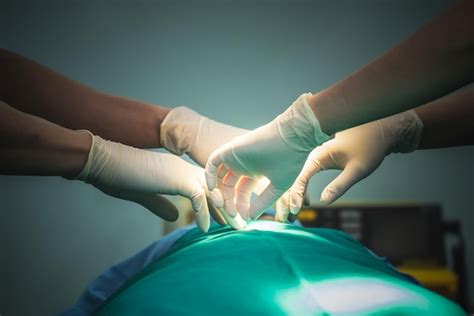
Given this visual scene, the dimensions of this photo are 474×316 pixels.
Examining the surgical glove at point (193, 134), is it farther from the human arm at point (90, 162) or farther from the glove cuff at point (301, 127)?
the glove cuff at point (301, 127)

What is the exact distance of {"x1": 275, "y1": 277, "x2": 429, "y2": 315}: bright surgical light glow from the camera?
0.56 meters

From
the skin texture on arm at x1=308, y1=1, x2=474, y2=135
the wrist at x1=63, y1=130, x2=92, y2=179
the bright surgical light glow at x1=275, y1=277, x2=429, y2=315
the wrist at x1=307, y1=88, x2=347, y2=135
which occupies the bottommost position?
the bright surgical light glow at x1=275, y1=277, x2=429, y2=315

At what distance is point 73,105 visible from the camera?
1.29 meters

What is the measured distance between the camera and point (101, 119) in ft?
4.35

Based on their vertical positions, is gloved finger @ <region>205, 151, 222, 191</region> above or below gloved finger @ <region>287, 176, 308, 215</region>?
above

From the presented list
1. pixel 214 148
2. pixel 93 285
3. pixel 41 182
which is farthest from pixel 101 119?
pixel 41 182

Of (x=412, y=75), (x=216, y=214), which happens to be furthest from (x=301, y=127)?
(x=216, y=214)

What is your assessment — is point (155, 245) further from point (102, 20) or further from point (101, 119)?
point (102, 20)

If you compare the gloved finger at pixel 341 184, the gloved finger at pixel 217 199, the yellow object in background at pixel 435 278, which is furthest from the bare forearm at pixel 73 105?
the yellow object in background at pixel 435 278

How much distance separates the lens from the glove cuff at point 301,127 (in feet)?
2.97

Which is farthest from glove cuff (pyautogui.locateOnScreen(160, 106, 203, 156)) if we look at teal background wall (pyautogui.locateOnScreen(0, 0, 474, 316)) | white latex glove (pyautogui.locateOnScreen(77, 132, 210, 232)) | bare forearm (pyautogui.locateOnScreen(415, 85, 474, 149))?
teal background wall (pyautogui.locateOnScreen(0, 0, 474, 316))

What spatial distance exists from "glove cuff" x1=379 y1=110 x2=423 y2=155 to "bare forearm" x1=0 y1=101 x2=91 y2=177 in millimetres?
923

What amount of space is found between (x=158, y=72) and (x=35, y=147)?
1.74 metres

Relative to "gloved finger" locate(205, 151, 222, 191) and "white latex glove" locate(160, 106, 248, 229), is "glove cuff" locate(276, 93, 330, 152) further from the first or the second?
"white latex glove" locate(160, 106, 248, 229)
